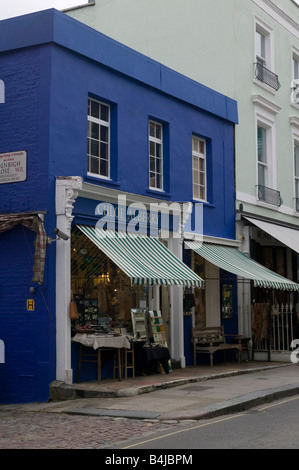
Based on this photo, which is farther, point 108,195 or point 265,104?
point 265,104

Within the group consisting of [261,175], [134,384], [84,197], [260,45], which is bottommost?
[134,384]

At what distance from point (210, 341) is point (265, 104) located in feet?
25.5

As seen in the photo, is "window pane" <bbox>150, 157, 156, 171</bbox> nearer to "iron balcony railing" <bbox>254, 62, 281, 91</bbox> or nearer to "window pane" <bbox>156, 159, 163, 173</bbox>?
"window pane" <bbox>156, 159, 163, 173</bbox>

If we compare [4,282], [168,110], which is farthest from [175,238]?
[4,282]

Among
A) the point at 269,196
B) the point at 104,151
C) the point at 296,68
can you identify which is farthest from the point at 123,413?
the point at 296,68

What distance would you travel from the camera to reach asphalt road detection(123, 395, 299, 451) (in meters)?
7.92

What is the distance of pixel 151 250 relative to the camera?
49.0 feet

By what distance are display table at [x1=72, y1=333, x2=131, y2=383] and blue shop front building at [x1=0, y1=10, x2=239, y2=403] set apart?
156 millimetres

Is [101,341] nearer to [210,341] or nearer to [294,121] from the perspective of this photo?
[210,341]

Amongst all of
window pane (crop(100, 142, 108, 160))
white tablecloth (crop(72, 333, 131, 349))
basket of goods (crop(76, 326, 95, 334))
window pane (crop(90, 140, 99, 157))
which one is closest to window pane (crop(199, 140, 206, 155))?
window pane (crop(100, 142, 108, 160))

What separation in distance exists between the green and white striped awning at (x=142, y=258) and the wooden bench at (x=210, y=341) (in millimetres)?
2652

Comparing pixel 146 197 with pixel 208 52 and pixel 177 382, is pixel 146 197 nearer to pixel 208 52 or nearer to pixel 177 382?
pixel 177 382

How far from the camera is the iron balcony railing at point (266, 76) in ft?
67.8

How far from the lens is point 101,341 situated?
13.1 meters
